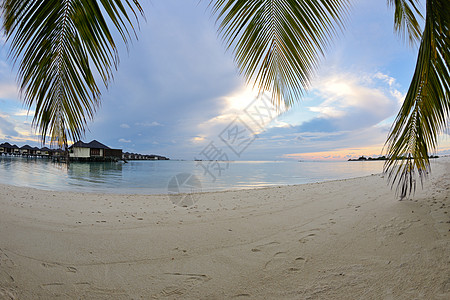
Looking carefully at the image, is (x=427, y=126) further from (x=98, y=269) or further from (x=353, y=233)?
(x=98, y=269)

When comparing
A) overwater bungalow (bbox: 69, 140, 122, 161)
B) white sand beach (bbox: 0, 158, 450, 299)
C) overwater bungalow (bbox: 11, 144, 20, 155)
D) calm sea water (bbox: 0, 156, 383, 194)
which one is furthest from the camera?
overwater bungalow (bbox: 11, 144, 20, 155)

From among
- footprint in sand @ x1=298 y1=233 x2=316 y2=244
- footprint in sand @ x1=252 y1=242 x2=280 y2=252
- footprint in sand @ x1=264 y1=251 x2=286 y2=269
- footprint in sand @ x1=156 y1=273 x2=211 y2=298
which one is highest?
footprint in sand @ x1=298 y1=233 x2=316 y2=244

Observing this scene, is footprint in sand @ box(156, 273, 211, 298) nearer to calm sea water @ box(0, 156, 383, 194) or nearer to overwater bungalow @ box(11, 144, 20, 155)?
calm sea water @ box(0, 156, 383, 194)

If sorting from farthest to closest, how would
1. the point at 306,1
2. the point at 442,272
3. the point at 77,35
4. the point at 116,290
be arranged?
1. the point at 116,290
2. the point at 442,272
3. the point at 306,1
4. the point at 77,35

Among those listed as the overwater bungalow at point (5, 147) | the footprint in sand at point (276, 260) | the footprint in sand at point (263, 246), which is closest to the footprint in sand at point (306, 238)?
the footprint in sand at point (263, 246)

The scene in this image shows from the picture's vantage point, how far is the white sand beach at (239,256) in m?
2.00

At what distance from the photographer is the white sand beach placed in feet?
6.57

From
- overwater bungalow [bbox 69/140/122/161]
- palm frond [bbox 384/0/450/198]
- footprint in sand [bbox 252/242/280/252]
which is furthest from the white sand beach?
overwater bungalow [bbox 69/140/122/161]

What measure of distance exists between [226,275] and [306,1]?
2770 millimetres

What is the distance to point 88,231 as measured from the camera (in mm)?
3742

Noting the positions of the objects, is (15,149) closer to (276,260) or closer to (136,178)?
(136,178)

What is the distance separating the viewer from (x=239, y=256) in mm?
2736

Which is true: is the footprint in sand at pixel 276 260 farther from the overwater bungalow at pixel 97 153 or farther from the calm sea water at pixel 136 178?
the overwater bungalow at pixel 97 153

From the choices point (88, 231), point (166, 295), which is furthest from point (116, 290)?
point (88, 231)
